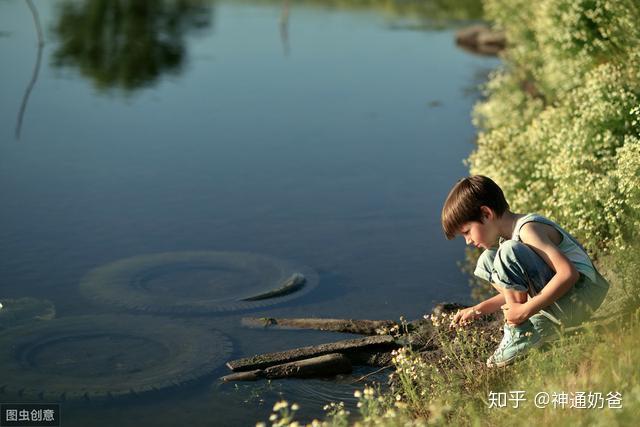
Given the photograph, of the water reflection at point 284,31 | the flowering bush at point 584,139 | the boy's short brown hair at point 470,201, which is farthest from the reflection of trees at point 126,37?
the boy's short brown hair at point 470,201

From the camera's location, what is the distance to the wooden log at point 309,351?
839cm

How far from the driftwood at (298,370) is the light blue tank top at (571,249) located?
6.62 feet

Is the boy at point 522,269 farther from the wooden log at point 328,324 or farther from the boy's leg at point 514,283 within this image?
the wooden log at point 328,324

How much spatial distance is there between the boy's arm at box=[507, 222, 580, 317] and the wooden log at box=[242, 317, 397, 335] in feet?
7.65

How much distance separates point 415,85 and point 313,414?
58.3 ft

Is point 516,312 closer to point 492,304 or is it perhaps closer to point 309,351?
point 492,304

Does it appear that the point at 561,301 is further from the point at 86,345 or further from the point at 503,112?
the point at 503,112

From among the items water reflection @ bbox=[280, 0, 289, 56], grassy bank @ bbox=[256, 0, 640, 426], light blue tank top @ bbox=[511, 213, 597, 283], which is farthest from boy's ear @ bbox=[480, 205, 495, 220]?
water reflection @ bbox=[280, 0, 289, 56]

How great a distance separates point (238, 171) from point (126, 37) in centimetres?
1778

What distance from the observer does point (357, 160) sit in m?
17.0

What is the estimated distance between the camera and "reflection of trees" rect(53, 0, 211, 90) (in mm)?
25875

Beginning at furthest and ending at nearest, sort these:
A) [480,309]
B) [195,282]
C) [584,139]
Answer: [584,139] → [195,282] → [480,309]

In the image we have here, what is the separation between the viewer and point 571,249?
7.25 metres

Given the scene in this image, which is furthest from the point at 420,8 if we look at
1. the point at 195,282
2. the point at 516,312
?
the point at 516,312
